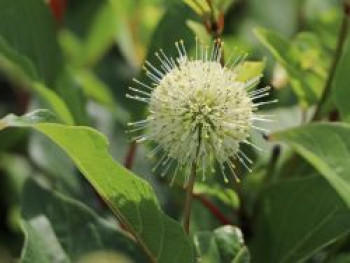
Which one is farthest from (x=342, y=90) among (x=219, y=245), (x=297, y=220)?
(x=219, y=245)

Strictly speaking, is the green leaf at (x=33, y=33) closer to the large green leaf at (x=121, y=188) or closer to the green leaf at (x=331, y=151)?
the large green leaf at (x=121, y=188)

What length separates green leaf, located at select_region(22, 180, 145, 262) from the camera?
5.65ft

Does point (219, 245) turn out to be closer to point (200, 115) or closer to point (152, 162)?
point (200, 115)

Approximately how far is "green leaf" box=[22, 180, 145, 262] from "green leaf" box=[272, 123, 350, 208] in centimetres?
45

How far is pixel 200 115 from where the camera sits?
5.03ft

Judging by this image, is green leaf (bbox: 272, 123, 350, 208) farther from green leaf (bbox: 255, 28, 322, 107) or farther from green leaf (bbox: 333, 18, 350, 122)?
green leaf (bbox: 255, 28, 322, 107)

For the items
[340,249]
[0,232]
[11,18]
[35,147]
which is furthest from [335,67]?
[0,232]

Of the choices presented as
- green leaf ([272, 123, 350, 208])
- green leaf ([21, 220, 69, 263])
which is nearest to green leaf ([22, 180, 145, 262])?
green leaf ([21, 220, 69, 263])

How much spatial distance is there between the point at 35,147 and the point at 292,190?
76 centimetres

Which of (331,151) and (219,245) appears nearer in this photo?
(331,151)

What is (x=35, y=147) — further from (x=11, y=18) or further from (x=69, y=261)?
(x=69, y=261)

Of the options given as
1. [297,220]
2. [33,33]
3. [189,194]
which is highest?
[33,33]

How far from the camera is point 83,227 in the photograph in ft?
5.77

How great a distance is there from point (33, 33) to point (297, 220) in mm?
680
